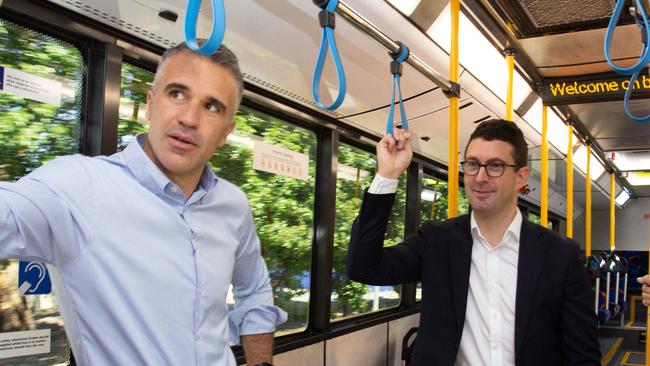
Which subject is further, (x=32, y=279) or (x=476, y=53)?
(x=476, y=53)

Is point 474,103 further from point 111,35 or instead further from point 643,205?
point 643,205

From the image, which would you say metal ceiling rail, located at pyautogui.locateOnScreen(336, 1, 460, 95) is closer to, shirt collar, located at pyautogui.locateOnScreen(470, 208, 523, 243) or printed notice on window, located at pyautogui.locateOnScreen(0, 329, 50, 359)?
shirt collar, located at pyautogui.locateOnScreen(470, 208, 523, 243)

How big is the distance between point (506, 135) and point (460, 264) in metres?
0.50

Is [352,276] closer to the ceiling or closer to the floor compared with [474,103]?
closer to the floor

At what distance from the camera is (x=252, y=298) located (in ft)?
6.20

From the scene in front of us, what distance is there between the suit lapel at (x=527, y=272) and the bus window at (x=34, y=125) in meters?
1.86

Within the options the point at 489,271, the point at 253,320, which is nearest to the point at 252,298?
the point at 253,320

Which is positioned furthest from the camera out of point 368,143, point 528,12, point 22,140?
point 368,143

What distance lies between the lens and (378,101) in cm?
384

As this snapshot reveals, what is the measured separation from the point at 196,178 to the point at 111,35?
137 centimetres

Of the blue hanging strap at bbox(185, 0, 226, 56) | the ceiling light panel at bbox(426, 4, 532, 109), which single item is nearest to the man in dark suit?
the blue hanging strap at bbox(185, 0, 226, 56)

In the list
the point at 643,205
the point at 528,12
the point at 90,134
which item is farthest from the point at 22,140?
the point at 643,205

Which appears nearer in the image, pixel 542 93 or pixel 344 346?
pixel 542 93

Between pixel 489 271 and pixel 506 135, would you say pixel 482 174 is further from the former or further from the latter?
pixel 489 271
